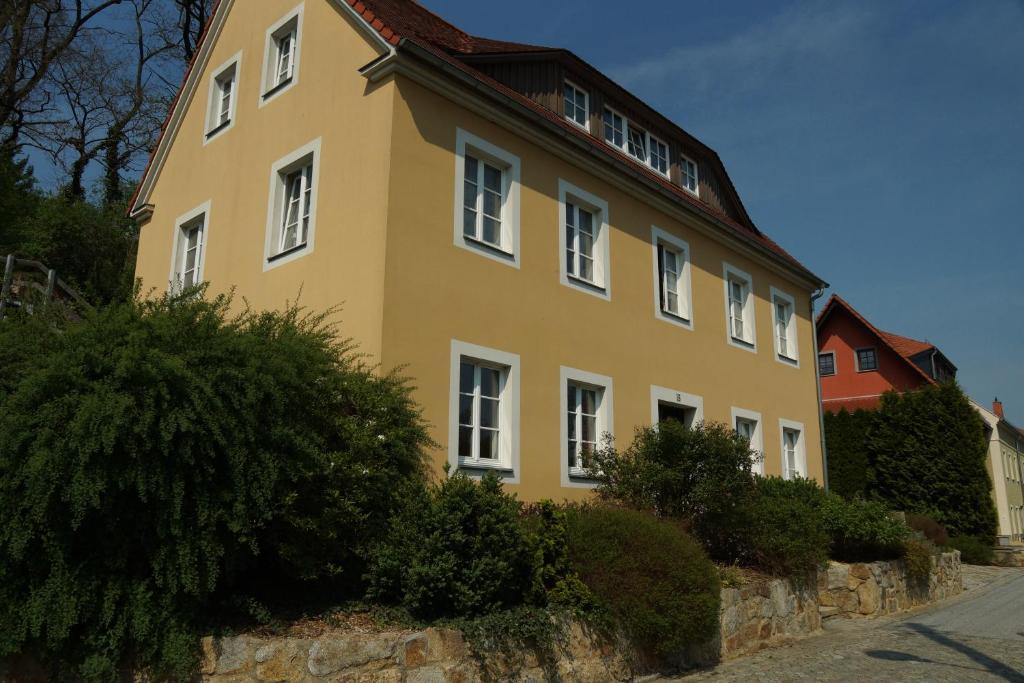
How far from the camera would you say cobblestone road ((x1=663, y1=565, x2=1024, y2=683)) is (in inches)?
331

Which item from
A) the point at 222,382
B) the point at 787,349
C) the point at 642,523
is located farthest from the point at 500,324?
the point at 787,349

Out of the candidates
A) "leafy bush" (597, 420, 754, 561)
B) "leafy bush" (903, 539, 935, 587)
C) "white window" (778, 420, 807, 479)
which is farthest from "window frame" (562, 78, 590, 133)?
"leafy bush" (903, 539, 935, 587)

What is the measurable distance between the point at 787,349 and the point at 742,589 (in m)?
9.45

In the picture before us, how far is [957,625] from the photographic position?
12.1 meters

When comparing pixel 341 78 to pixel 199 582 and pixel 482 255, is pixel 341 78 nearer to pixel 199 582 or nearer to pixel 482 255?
pixel 482 255

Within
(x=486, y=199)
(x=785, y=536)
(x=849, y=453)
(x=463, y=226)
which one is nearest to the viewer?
(x=463, y=226)

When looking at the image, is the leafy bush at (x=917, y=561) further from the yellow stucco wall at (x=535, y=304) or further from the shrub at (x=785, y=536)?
the yellow stucco wall at (x=535, y=304)

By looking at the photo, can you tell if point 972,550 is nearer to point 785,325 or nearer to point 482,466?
point 785,325

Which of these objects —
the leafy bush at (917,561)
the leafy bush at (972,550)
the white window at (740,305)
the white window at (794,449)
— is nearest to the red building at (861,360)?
the leafy bush at (972,550)

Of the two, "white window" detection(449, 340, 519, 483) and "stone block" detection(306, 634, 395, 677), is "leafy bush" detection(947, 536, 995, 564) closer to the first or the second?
"white window" detection(449, 340, 519, 483)

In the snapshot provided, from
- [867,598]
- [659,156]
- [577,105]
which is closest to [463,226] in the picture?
[577,105]

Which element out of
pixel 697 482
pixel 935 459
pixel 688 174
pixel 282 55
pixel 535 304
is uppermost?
pixel 688 174

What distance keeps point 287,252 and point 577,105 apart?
607 cm

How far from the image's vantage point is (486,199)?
11039 mm
